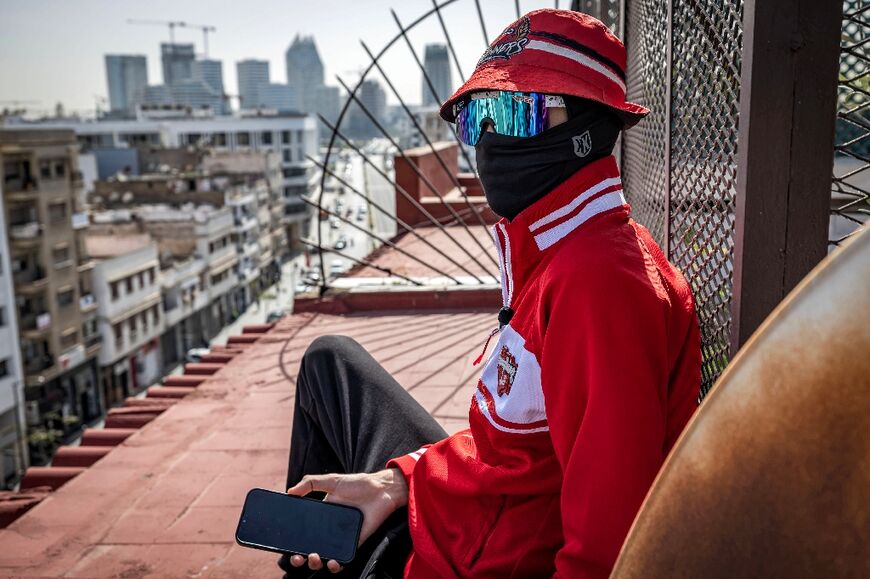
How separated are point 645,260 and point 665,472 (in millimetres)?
596

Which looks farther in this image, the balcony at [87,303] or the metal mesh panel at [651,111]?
the balcony at [87,303]

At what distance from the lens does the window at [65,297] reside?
2716cm

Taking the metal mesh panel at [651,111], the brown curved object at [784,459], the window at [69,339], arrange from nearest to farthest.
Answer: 1. the brown curved object at [784,459]
2. the metal mesh panel at [651,111]
3. the window at [69,339]

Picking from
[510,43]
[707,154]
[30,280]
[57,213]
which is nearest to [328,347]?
[510,43]

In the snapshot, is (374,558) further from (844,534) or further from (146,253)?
(146,253)

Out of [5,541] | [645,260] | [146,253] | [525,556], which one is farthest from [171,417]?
[146,253]

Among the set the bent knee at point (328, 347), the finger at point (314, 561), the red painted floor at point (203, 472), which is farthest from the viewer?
the red painted floor at point (203, 472)

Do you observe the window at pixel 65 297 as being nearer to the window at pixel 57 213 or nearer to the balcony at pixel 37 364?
the balcony at pixel 37 364

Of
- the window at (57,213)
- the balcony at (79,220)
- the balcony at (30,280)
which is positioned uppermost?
the window at (57,213)

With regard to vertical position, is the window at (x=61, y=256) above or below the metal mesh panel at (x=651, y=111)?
below

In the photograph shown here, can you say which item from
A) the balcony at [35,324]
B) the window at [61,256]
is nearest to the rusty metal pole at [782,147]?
the balcony at [35,324]

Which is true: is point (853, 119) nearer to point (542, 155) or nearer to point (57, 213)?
point (542, 155)

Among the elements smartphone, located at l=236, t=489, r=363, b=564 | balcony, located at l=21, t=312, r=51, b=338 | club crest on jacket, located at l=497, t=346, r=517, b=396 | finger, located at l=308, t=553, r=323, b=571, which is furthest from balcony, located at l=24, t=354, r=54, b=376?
club crest on jacket, located at l=497, t=346, r=517, b=396

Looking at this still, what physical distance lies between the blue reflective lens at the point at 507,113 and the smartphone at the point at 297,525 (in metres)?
0.95
